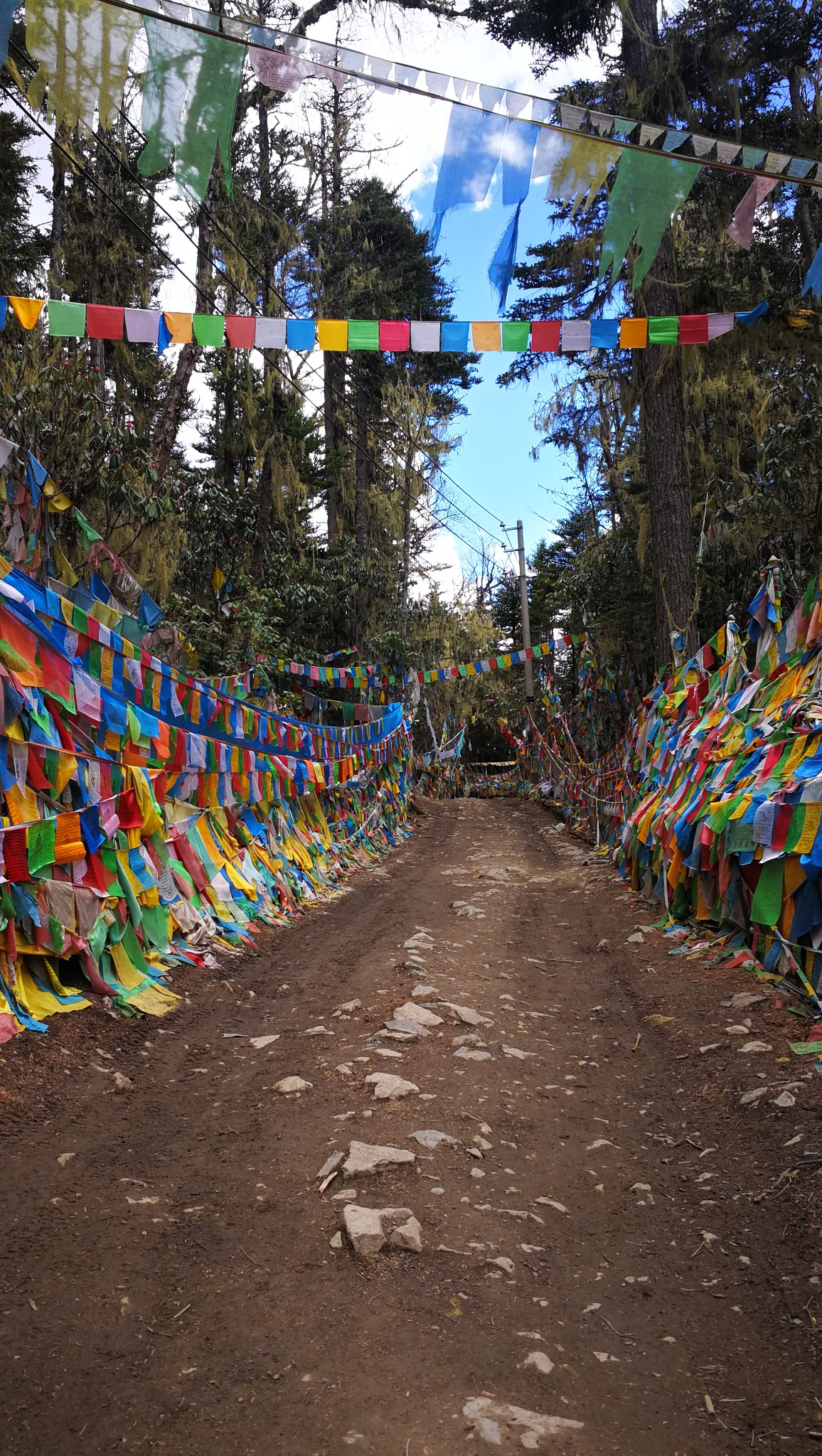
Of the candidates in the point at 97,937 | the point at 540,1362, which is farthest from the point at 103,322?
the point at 540,1362

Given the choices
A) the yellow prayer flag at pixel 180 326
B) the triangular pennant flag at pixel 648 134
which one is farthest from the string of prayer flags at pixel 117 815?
the triangular pennant flag at pixel 648 134

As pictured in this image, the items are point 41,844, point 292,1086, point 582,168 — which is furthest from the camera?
point 582,168

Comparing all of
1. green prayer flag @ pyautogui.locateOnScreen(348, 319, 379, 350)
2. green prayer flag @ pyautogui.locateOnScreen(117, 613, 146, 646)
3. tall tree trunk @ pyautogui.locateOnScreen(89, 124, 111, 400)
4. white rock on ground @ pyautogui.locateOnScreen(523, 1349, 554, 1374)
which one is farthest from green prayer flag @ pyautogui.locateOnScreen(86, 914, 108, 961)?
tall tree trunk @ pyautogui.locateOnScreen(89, 124, 111, 400)

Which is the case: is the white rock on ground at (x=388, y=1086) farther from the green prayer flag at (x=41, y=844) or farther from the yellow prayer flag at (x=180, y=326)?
the yellow prayer flag at (x=180, y=326)

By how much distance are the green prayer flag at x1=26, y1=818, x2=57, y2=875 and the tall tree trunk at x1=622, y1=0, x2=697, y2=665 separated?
6.99m

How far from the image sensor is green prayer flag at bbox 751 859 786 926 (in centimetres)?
468

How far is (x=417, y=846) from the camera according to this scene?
543 inches

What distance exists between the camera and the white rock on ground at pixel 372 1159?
2.92 m

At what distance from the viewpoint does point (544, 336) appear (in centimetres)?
716

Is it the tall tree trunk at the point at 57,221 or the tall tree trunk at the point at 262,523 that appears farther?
the tall tree trunk at the point at 262,523

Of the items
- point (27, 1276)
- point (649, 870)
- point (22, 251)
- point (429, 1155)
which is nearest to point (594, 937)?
point (649, 870)

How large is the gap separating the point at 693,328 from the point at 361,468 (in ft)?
46.1

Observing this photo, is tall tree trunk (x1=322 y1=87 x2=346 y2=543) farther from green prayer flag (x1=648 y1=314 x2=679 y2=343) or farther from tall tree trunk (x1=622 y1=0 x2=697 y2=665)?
green prayer flag (x1=648 y1=314 x2=679 y2=343)

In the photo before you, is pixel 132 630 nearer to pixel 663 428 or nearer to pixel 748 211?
pixel 748 211
